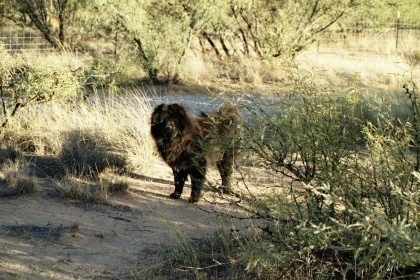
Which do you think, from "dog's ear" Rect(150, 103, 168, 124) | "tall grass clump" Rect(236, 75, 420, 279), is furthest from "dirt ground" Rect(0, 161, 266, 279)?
"dog's ear" Rect(150, 103, 168, 124)

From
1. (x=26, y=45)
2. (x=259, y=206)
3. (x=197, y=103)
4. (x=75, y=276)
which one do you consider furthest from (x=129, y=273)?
(x=26, y=45)

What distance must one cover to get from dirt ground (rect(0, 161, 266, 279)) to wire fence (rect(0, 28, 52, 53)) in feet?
51.3

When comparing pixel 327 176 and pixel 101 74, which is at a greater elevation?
pixel 101 74

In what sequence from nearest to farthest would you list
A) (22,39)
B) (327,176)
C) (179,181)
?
(327,176)
(179,181)
(22,39)

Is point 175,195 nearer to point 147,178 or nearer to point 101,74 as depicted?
point 147,178

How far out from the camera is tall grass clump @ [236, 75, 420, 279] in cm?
470

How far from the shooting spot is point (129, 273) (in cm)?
624

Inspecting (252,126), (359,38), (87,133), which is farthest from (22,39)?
(252,126)

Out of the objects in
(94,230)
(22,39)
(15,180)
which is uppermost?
(22,39)

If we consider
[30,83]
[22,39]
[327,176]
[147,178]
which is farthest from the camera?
[22,39]

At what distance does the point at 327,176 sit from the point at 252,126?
964 millimetres

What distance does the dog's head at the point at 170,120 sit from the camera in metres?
8.95

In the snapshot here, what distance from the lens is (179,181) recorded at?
9.28 metres

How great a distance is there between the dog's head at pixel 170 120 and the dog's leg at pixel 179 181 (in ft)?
1.74
